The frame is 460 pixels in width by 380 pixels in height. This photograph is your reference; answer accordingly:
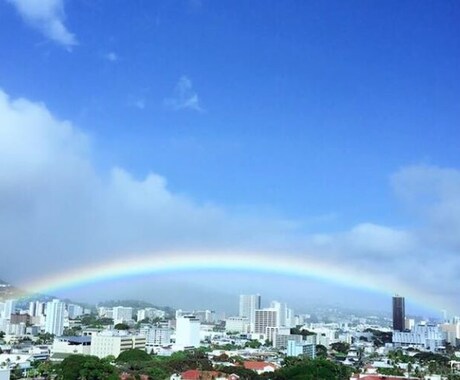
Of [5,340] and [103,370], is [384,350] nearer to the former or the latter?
[5,340]

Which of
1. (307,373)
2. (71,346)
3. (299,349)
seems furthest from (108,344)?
Result: (307,373)

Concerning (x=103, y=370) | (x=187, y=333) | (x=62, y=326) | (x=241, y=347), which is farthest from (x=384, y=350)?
(x=103, y=370)

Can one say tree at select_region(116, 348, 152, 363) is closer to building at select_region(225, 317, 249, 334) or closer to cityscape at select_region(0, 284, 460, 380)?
cityscape at select_region(0, 284, 460, 380)

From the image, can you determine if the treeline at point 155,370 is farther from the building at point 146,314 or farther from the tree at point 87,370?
the building at point 146,314

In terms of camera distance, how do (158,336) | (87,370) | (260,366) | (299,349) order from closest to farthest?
1. (87,370)
2. (260,366)
3. (299,349)
4. (158,336)

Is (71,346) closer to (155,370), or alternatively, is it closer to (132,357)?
(132,357)
